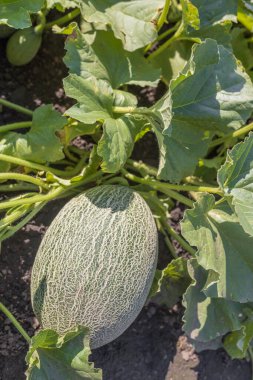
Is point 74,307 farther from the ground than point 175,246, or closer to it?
farther from the ground

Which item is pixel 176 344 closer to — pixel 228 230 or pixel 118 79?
pixel 228 230

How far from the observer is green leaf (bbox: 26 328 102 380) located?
2209 mm

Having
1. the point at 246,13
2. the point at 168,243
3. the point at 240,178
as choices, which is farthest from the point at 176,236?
the point at 246,13

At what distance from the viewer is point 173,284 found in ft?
9.28

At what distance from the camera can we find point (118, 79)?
2637 mm

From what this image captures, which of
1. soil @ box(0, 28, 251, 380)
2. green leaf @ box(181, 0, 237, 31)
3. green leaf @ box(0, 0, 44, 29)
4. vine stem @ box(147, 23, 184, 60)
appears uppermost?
green leaf @ box(0, 0, 44, 29)

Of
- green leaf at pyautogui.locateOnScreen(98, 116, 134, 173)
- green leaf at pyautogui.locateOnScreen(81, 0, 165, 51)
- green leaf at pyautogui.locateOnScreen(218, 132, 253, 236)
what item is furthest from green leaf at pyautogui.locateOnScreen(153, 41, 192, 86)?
green leaf at pyautogui.locateOnScreen(218, 132, 253, 236)

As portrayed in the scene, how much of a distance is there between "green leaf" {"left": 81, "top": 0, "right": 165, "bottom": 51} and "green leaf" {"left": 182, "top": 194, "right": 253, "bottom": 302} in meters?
0.74

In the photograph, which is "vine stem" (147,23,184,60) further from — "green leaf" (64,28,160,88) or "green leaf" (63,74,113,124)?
"green leaf" (63,74,113,124)

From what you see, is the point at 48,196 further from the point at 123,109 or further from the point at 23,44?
the point at 23,44

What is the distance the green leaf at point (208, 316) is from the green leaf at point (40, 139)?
0.83 metres

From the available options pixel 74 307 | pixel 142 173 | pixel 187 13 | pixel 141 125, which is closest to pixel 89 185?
pixel 142 173

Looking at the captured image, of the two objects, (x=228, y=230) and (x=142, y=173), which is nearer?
(x=228, y=230)

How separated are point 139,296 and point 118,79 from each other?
0.92 metres
